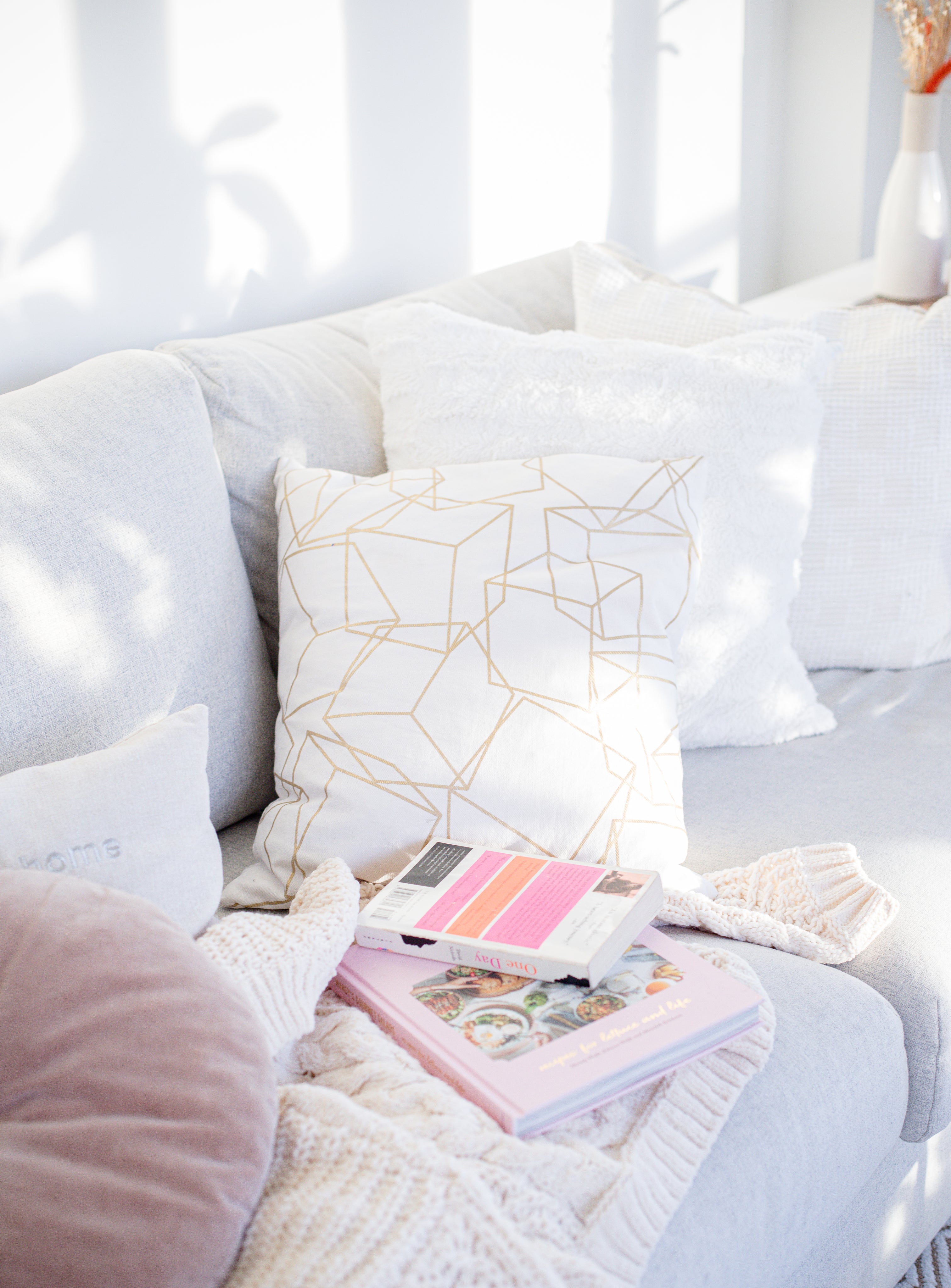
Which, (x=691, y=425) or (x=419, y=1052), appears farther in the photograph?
(x=691, y=425)

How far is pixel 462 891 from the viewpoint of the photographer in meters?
0.90

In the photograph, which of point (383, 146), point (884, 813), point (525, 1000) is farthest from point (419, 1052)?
point (383, 146)

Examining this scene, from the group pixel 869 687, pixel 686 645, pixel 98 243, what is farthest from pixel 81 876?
pixel 869 687

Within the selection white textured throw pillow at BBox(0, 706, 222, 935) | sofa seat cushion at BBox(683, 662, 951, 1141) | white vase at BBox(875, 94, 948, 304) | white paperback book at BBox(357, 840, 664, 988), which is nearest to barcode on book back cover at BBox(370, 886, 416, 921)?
white paperback book at BBox(357, 840, 664, 988)

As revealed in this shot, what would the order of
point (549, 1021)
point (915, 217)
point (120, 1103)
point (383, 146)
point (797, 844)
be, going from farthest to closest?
point (915, 217) → point (383, 146) → point (797, 844) → point (549, 1021) → point (120, 1103)

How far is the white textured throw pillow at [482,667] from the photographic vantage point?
98cm

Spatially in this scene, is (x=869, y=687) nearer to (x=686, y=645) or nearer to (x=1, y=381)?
(x=686, y=645)

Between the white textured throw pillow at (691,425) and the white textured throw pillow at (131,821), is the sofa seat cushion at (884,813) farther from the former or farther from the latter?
the white textured throw pillow at (131,821)

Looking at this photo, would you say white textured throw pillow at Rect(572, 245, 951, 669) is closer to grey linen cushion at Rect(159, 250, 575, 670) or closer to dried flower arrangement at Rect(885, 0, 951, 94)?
grey linen cushion at Rect(159, 250, 575, 670)

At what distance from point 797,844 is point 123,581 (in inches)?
28.3

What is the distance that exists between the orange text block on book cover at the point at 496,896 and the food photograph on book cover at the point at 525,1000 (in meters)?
0.03

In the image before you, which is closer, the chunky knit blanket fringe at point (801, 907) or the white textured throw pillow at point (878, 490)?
the chunky knit blanket fringe at point (801, 907)

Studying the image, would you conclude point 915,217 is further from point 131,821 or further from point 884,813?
point 131,821

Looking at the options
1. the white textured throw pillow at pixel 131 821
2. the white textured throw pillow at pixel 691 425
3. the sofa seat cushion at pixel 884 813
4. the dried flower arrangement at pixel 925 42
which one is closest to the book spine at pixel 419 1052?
the white textured throw pillow at pixel 131 821
